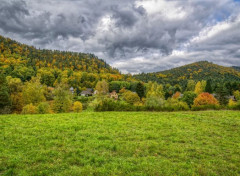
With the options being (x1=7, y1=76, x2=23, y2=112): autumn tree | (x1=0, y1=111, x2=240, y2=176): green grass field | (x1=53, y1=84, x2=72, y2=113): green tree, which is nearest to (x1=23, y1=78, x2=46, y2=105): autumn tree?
(x1=7, y1=76, x2=23, y2=112): autumn tree

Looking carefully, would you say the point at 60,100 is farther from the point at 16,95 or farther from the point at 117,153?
the point at 117,153

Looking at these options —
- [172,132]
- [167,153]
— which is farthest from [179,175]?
[172,132]

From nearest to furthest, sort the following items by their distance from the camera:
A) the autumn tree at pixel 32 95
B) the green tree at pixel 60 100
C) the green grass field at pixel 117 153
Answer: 1. the green grass field at pixel 117 153
2. the green tree at pixel 60 100
3. the autumn tree at pixel 32 95

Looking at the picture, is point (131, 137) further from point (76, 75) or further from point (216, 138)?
Result: point (76, 75)

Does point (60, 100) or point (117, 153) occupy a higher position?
point (60, 100)

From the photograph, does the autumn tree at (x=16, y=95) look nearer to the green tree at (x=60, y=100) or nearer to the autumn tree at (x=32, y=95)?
the autumn tree at (x=32, y=95)

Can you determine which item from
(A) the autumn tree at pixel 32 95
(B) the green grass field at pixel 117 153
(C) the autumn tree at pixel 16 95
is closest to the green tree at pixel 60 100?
(A) the autumn tree at pixel 32 95

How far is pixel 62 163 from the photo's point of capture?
6203 mm

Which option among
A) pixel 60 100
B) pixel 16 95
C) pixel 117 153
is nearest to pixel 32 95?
pixel 16 95

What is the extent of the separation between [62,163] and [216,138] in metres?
9.88

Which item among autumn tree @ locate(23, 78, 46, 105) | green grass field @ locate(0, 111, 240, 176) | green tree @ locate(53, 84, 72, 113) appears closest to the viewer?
green grass field @ locate(0, 111, 240, 176)

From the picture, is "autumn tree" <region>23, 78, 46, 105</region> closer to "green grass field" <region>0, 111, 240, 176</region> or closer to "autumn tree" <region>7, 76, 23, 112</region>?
"autumn tree" <region>7, 76, 23, 112</region>

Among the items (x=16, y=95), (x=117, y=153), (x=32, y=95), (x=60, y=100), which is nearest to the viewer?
(x=117, y=153)

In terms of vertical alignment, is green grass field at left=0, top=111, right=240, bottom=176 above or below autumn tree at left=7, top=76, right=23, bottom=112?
below
